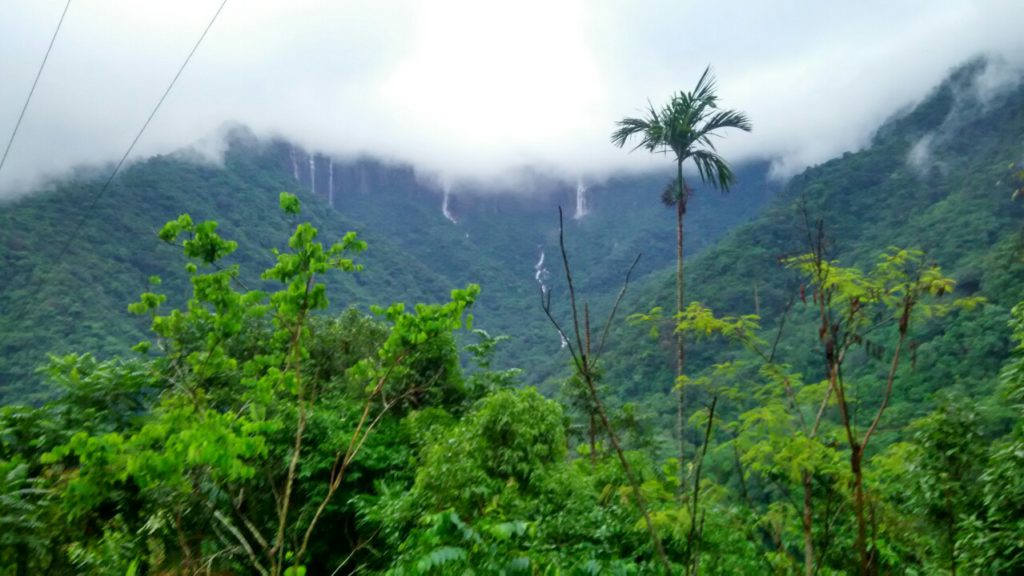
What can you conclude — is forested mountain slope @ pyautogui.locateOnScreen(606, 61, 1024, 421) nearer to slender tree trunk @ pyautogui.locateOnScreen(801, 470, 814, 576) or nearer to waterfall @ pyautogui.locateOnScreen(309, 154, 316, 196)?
slender tree trunk @ pyautogui.locateOnScreen(801, 470, 814, 576)

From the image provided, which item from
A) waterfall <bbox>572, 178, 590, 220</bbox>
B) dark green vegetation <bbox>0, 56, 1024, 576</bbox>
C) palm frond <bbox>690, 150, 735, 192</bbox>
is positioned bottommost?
dark green vegetation <bbox>0, 56, 1024, 576</bbox>

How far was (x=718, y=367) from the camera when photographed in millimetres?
4578

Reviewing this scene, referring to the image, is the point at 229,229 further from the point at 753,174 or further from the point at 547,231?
the point at 753,174

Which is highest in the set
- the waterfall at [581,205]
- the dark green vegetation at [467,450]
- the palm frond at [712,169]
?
the waterfall at [581,205]

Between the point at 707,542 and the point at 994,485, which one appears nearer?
the point at 994,485

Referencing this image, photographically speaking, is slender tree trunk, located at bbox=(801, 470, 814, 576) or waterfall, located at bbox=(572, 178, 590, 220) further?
waterfall, located at bbox=(572, 178, 590, 220)

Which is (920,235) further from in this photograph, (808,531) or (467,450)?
(808,531)

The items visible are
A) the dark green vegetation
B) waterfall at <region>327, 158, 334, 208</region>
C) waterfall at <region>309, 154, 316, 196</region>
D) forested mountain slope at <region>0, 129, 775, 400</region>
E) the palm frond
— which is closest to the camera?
the dark green vegetation

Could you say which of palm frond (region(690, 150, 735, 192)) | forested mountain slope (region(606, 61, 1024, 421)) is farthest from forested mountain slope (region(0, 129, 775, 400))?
forested mountain slope (region(606, 61, 1024, 421))

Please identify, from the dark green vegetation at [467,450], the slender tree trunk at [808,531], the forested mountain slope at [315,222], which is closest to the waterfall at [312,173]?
the forested mountain slope at [315,222]

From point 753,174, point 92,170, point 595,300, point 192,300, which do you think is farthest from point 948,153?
point 92,170

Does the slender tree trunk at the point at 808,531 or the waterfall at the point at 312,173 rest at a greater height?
the waterfall at the point at 312,173

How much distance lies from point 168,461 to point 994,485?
18.0 feet

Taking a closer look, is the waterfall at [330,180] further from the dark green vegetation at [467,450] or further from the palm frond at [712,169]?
the palm frond at [712,169]
